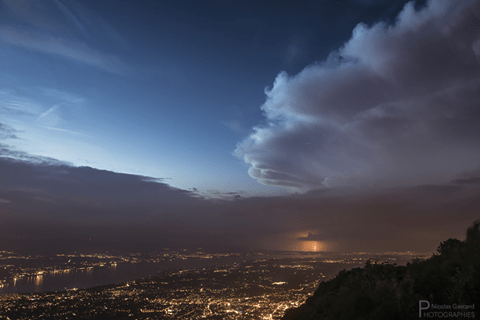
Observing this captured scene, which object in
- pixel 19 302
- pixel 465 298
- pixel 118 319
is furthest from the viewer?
pixel 19 302

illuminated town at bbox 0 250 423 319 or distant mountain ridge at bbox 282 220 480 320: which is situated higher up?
distant mountain ridge at bbox 282 220 480 320

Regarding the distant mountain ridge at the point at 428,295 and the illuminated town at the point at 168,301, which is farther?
the illuminated town at the point at 168,301

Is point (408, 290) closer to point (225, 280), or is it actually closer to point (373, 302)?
point (373, 302)

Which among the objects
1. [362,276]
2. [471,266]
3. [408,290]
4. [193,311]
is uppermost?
[471,266]

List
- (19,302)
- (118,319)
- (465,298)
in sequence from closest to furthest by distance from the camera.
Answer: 1. (465,298)
2. (118,319)
3. (19,302)

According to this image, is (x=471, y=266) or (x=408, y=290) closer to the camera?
(x=471, y=266)

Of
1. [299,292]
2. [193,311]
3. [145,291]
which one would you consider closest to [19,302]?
[145,291]

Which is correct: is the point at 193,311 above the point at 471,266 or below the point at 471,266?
below

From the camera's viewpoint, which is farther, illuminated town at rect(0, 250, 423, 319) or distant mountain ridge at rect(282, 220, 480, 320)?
illuminated town at rect(0, 250, 423, 319)

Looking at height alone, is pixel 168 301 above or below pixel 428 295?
below

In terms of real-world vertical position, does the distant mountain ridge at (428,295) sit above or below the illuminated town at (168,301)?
above

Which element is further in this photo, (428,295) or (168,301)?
(168,301)
